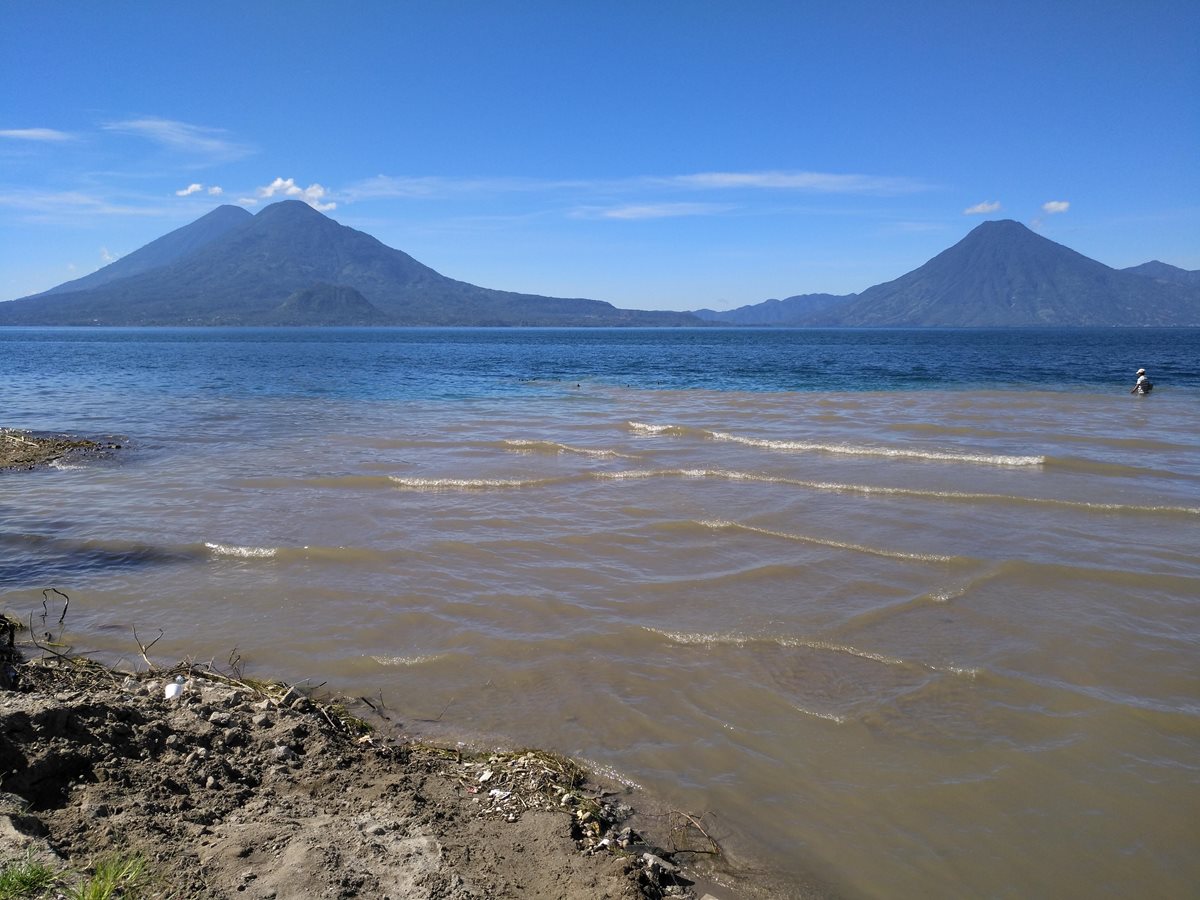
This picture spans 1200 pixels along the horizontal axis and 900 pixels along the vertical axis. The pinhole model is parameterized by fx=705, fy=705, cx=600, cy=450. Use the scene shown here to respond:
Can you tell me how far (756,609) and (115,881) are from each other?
6175 mm

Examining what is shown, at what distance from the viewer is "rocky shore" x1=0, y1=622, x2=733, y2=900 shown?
3.41 m

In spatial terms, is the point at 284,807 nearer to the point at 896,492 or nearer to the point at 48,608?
→ the point at 48,608

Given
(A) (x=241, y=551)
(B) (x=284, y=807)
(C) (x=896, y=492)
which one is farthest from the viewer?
(C) (x=896, y=492)

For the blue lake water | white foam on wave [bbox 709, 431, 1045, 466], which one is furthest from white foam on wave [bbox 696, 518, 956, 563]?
white foam on wave [bbox 709, 431, 1045, 466]

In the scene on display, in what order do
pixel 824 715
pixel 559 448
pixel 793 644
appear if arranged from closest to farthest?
pixel 824 715 < pixel 793 644 < pixel 559 448

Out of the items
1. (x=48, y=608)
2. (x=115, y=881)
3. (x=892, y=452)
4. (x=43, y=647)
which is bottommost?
(x=48, y=608)

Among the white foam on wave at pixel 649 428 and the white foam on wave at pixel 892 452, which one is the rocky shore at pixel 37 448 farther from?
the white foam on wave at pixel 892 452

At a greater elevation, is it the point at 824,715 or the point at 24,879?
the point at 24,879

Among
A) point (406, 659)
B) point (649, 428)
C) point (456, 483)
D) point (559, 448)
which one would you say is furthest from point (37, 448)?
point (649, 428)

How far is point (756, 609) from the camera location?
7891 millimetres

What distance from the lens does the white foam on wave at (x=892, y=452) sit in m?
16.2

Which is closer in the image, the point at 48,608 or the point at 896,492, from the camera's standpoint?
the point at 48,608

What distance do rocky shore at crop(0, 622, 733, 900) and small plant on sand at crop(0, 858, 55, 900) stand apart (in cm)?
4

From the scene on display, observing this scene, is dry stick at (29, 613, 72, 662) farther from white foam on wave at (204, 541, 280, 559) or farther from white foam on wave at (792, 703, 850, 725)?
white foam on wave at (792, 703, 850, 725)
